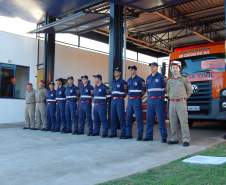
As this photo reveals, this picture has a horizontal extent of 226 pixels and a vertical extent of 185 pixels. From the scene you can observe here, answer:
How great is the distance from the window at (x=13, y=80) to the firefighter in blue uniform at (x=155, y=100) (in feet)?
31.1

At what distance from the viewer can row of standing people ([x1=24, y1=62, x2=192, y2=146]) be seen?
30.7 feet

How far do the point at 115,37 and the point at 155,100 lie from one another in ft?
13.6

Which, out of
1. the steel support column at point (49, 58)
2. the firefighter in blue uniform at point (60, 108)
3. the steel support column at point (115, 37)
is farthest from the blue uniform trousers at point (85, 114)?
the steel support column at point (49, 58)

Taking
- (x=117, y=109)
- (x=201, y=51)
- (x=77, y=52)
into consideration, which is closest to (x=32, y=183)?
(x=117, y=109)

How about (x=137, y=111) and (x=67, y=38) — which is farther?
(x=67, y=38)

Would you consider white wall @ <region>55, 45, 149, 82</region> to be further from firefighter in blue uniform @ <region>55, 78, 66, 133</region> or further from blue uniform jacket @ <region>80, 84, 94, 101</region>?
blue uniform jacket @ <region>80, 84, 94, 101</region>

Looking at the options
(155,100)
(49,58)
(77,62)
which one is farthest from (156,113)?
(77,62)

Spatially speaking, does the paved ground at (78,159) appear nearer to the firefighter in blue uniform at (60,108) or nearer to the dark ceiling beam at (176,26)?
the firefighter in blue uniform at (60,108)

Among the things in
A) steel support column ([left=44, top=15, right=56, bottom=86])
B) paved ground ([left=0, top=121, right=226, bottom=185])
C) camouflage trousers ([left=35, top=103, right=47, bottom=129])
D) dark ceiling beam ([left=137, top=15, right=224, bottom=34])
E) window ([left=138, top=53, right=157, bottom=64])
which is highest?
dark ceiling beam ([left=137, top=15, right=224, bottom=34])

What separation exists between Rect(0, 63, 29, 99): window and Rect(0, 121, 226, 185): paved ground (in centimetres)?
744

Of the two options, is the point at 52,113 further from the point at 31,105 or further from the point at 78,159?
the point at 78,159

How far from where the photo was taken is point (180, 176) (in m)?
5.45

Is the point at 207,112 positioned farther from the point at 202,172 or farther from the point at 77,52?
the point at 77,52

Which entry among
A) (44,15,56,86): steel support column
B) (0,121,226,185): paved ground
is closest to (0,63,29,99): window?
(44,15,56,86): steel support column
